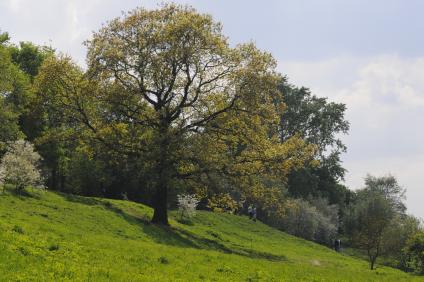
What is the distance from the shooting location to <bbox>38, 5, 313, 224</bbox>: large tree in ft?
139

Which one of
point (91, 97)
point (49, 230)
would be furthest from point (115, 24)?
point (49, 230)

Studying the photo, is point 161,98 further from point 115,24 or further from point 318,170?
point 318,170

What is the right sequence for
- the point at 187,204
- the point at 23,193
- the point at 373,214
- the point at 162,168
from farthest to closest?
the point at 373,214 → the point at 187,204 → the point at 23,193 → the point at 162,168

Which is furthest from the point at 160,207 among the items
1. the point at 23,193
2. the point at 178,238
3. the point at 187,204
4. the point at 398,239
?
the point at 398,239

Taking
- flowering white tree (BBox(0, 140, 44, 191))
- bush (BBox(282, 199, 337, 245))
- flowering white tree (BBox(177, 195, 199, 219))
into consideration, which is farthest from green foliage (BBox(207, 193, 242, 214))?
bush (BBox(282, 199, 337, 245))

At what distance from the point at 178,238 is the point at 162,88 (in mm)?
13495

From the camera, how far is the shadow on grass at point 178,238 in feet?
128

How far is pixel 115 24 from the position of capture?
44.2 metres

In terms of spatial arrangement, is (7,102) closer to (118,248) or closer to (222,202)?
(222,202)

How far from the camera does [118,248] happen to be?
2775 cm

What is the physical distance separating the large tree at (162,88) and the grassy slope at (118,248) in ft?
17.5

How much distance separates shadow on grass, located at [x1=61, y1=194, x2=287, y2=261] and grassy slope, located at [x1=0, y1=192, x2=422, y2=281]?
12 centimetres

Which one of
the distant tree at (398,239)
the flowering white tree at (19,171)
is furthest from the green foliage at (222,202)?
the distant tree at (398,239)

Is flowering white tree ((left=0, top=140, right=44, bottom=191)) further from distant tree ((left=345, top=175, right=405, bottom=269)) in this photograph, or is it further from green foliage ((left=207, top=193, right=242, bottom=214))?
distant tree ((left=345, top=175, right=405, bottom=269))
